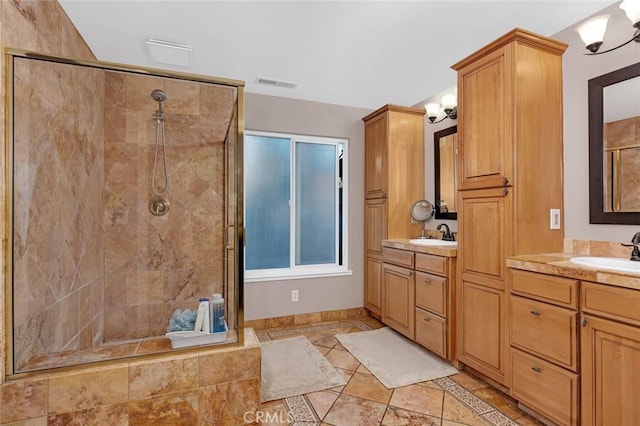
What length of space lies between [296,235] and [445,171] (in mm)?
1710

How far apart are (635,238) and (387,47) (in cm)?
195

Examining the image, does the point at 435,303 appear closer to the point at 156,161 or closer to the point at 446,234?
the point at 446,234

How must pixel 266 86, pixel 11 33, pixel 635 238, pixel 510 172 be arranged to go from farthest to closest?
1. pixel 266 86
2. pixel 510 172
3. pixel 635 238
4. pixel 11 33

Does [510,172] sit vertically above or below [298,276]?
above

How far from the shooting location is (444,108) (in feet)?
10.0

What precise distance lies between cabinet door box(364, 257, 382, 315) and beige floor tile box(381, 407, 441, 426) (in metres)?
1.50

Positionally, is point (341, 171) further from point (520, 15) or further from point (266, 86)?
point (520, 15)

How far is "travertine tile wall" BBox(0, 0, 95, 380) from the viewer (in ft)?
4.60

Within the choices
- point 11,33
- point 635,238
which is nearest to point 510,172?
point 635,238

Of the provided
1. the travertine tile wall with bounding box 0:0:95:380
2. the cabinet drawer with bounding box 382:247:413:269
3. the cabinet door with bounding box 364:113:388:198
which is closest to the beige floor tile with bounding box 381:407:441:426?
the cabinet drawer with bounding box 382:247:413:269

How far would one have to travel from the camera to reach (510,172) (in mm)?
2053

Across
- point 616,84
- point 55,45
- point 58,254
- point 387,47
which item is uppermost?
point 387,47

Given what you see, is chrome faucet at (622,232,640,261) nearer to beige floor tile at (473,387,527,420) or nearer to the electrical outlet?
the electrical outlet

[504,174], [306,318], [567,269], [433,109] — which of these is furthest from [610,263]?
[306,318]
